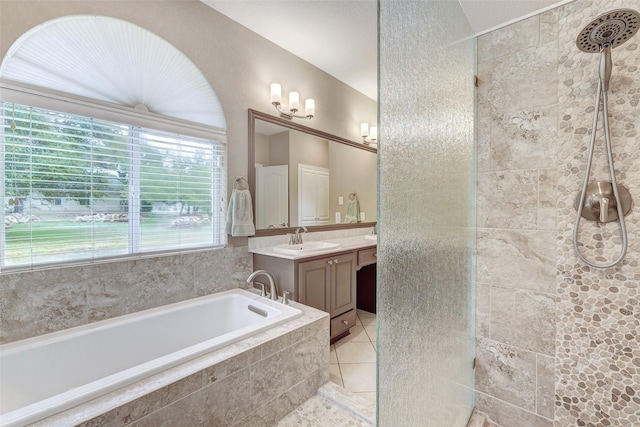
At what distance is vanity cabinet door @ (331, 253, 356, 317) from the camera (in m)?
2.24

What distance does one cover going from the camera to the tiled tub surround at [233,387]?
950mm

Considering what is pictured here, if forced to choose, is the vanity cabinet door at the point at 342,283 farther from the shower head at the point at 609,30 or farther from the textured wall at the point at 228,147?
the shower head at the point at 609,30

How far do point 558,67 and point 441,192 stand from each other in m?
1.00

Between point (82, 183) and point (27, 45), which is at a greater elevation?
point (27, 45)

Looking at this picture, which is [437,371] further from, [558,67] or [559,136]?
[558,67]

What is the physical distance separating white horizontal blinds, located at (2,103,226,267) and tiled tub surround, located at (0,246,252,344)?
0.09m

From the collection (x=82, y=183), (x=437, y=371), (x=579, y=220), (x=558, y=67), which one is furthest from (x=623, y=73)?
(x=82, y=183)

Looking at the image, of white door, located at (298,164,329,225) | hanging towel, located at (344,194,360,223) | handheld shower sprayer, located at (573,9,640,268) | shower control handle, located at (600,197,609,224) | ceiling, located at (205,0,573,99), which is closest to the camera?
handheld shower sprayer, located at (573,9,640,268)

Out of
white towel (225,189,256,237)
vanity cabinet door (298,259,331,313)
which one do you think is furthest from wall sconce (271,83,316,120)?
vanity cabinet door (298,259,331,313)

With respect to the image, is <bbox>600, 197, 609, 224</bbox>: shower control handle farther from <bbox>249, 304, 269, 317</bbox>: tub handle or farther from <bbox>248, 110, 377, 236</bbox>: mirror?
<bbox>249, 304, 269, 317</bbox>: tub handle

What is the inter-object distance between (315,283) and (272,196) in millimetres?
856

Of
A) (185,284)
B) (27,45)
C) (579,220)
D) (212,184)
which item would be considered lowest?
(185,284)

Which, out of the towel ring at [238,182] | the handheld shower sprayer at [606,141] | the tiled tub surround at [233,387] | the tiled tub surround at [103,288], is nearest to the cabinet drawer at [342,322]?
the tiled tub surround at [233,387]

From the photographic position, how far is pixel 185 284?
6.18ft
